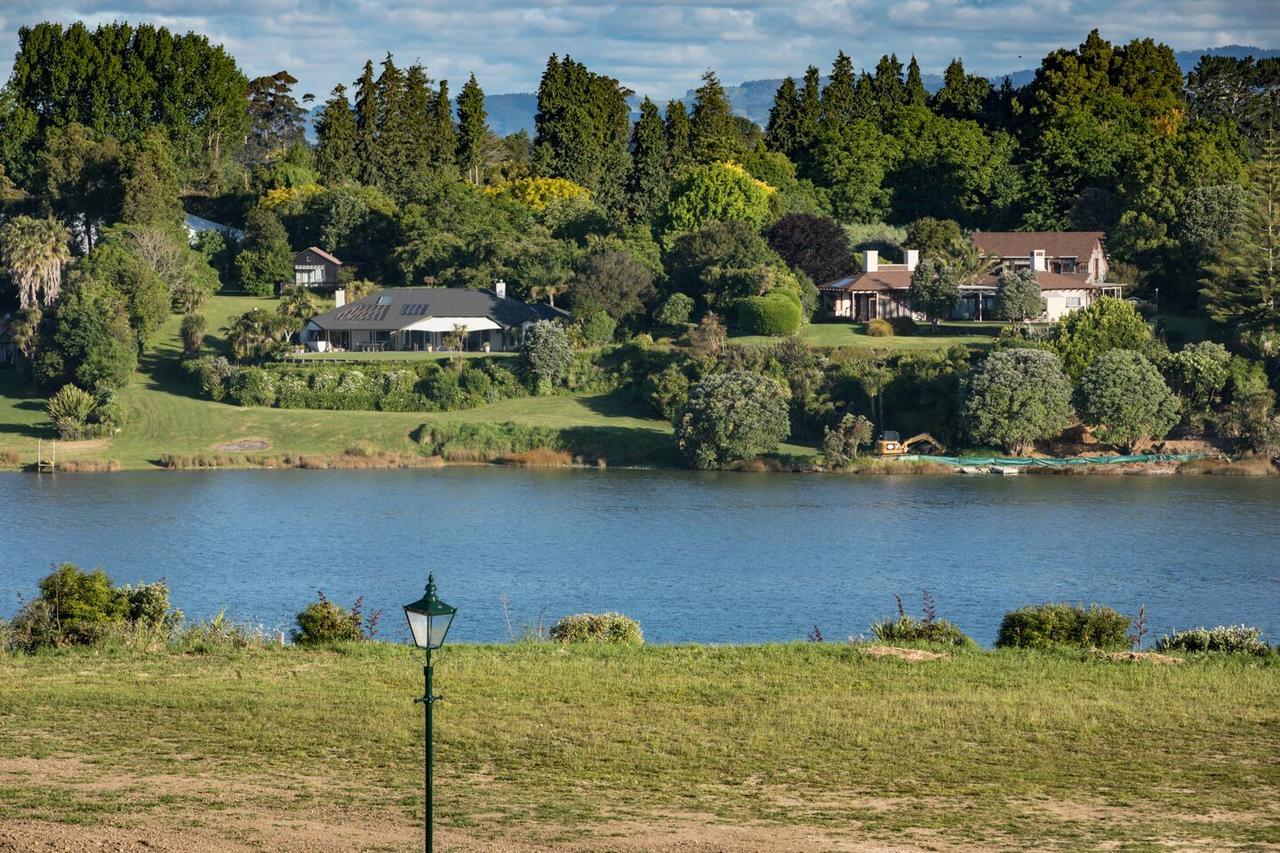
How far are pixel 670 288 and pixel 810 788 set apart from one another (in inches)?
2498

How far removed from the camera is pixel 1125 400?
66.4m

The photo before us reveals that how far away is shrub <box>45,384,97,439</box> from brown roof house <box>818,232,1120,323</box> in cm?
3072

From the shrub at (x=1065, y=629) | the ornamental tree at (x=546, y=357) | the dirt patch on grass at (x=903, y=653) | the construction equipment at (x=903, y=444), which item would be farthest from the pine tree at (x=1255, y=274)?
the dirt patch on grass at (x=903, y=653)

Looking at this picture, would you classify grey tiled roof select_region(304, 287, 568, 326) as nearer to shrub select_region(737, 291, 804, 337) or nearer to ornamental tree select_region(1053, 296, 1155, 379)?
shrub select_region(737, 291, 804, 337)

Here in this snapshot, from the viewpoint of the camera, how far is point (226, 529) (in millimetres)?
54281

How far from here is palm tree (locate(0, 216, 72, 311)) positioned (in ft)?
265

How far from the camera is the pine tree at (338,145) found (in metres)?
99.7

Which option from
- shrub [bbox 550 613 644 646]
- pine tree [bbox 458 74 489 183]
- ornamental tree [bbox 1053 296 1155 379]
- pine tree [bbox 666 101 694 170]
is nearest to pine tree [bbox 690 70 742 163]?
pine tree [bbox 666 101 694 170]

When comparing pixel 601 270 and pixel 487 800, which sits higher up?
pixel 601 270

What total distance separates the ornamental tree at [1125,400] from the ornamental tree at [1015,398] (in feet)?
2.85

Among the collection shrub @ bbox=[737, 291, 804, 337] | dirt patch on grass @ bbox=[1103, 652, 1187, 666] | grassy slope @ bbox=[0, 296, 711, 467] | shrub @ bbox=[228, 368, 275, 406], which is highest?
shrub @ bbox=[737, 291, 804, 337]

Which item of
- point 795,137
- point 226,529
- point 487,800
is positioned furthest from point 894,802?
point 795,137

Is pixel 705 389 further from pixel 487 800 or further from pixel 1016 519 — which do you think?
pixel 487 800

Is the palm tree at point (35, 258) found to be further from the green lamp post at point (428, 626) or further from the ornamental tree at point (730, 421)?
the green lamp post at point (428, 626)
